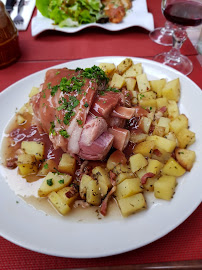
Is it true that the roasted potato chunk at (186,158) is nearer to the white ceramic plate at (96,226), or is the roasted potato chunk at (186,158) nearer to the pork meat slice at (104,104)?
the white ceramic plate at (96,226)

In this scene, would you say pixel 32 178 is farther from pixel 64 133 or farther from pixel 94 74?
pixel 94 74

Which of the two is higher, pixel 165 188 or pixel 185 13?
pixel 185 13

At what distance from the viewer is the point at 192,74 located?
2670 mm

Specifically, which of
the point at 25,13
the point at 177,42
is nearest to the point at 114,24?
the point at 177,42

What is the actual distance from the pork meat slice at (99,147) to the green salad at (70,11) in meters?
2.08

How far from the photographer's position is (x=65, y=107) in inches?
70.7

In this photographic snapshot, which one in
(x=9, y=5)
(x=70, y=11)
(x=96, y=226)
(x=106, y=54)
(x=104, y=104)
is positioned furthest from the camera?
(x=9, y=5)

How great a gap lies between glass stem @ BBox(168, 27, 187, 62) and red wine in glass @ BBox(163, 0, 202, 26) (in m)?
0.19

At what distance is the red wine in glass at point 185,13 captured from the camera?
2.45 meters

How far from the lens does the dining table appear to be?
1.46 metres

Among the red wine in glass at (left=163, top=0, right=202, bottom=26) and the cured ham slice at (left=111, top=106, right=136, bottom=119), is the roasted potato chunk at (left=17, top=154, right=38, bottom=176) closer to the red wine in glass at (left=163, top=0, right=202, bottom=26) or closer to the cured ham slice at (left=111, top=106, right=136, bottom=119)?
the cured ham slice at (left=111, top=106, right=136, bottom=119)

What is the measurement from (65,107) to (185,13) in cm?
164

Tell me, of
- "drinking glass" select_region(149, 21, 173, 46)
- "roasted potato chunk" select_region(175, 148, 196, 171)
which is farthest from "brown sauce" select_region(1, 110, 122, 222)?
"drinking glass" select_region(149, 21, 173, 46)

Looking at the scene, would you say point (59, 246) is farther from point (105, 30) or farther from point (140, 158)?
point (105, 30)
